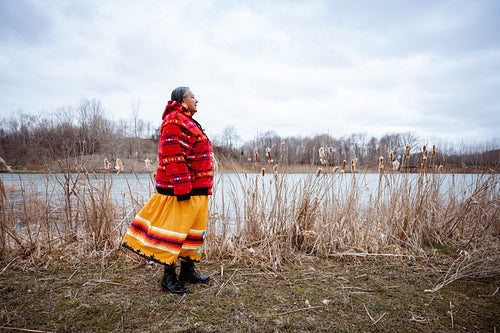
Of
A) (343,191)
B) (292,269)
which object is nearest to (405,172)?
(343,191)

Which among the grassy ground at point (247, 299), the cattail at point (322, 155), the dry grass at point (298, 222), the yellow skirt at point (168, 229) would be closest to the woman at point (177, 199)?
the yellow skirt at point (168, 229)

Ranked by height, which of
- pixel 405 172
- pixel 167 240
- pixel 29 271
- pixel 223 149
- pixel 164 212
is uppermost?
pixel 223 149

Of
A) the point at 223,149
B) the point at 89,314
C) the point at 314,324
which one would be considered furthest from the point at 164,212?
the point at 223,149

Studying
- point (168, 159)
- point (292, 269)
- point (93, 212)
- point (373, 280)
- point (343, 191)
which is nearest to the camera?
point (168, 159)

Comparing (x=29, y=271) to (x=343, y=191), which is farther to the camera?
(x=343, y=191)

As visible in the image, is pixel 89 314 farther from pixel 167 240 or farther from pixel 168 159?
pixel 168 159

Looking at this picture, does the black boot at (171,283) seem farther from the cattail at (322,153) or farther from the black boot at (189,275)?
the cattail at (322,153)

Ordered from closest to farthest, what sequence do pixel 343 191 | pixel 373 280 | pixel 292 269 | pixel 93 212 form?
pixel 373 280, pixel 292 269, pixel 93 212, pixel 343 191

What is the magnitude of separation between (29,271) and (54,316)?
1.20 meters

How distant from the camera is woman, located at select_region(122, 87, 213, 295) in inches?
84.7

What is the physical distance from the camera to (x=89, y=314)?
1936 mm

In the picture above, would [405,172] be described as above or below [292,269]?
above

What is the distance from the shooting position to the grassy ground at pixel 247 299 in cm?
182

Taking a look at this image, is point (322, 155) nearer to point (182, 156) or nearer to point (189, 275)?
point (182, 156)
